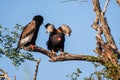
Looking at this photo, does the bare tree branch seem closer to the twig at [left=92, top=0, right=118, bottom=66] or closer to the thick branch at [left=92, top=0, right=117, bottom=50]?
the twig at [left=92, top=0, right=118, bottom=66]

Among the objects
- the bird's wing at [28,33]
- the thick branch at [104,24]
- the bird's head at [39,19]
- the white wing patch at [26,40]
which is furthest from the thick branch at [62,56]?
the bird's head at [39,19]

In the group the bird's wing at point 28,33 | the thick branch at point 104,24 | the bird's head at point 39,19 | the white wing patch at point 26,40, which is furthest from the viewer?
the bird's head at point 39,19

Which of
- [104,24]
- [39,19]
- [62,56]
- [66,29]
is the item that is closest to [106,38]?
[104,24]

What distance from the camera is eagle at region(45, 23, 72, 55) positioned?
12.6 metres

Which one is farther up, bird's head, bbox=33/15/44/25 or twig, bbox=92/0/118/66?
bird's head, bbox=33/15/44/25

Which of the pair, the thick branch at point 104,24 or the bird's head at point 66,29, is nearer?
the bird's head at point 66,29

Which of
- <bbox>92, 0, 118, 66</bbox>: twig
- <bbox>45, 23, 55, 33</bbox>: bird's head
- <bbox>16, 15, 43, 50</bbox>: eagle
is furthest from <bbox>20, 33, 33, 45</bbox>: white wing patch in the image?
<bbox>92, 0, 118, 66</bbox>: twig

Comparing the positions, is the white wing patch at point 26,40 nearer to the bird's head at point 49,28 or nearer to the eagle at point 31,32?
the eagle at point 31,32

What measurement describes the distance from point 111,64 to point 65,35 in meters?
2.12

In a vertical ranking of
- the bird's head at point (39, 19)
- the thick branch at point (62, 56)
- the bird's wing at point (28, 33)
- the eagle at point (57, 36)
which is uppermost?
the bird's head at point (39, 19)

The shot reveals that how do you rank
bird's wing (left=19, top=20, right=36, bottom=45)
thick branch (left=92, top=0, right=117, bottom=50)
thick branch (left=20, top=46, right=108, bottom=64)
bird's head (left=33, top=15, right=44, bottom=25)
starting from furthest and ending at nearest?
bird's head (left=33, top=15, right=44, bottom=25) < bird's wing (left=19, top=20, right=36, bottom=45) < thick branch (left=92, top=0, right=117, bottom=50) < thick branch (left=20, top=46, right=108, bottom=64)

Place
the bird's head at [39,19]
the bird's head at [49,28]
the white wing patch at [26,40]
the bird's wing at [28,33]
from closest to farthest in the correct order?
the bird's head at [49,28], the white wing patch at [26,40], the bird's wing at [28,33], the bird's head at [39,19]

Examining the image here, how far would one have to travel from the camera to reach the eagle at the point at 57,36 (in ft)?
41.3

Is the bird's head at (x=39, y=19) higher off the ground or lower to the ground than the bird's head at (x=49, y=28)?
higher
